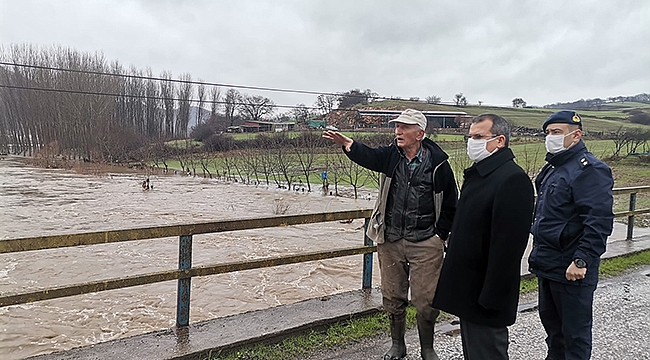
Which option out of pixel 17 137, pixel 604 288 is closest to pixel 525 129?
pixel 604 288

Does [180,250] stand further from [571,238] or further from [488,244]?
[571,238]

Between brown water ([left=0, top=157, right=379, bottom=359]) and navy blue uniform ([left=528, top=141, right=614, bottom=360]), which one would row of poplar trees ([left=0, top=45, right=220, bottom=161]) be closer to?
brown water ([left=0, top=157, right=379, bottom=359])

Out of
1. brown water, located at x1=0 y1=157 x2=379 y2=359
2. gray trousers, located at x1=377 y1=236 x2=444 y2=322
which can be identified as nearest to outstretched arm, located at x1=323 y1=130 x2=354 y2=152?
gray trousers, located at x1=377 y1=236 x2=444 y2=322

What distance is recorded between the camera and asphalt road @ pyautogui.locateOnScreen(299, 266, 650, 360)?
321 centimetres

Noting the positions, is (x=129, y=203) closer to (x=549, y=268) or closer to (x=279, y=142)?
(x=279, y=142)

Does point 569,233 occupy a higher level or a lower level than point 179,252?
higher

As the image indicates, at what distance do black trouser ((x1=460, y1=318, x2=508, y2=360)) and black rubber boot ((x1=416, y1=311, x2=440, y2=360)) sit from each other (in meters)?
0.60

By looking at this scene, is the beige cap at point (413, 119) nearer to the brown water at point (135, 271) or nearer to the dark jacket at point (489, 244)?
the dark jacket at point (489, 244)

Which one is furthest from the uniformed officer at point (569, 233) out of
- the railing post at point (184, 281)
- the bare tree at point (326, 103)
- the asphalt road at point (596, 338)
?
the bare tree at point (326, 103)

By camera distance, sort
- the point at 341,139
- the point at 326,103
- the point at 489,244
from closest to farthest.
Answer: the point at 489,244 → the point at 341,139 → the point at 326,103

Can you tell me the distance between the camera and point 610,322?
13.1ft

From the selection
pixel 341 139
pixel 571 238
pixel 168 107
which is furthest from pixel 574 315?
pixel 168 107

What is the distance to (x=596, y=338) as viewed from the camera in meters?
3.62

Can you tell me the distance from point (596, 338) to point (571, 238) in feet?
4.90
